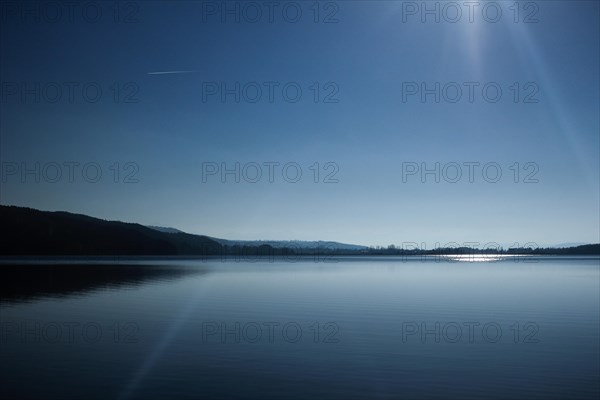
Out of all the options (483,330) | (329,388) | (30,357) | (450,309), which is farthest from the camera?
(450,309)

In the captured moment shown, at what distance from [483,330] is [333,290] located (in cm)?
3691

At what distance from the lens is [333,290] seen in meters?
72.6

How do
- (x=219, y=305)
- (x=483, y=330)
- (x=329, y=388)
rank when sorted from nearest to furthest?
(x=329, y=388), (x=483, y=330), (x=219, y=305)

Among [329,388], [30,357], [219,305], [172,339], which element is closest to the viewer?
[329,388]

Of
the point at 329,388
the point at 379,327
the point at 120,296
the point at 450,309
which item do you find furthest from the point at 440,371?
the point at 120,296

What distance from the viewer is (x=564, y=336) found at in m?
34.1

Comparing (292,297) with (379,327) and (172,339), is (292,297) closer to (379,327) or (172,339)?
(379,327)

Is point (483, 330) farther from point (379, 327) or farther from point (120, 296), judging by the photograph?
point (120, 296)

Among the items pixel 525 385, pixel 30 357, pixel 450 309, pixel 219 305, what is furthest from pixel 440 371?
pixel 219 305

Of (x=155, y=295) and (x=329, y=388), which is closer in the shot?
(x=329, y=388)

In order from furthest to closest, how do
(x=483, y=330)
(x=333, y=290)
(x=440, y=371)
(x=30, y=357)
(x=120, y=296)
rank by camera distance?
(x=333, y=290), (x=120, y=296), (x=483, y=330), (x=30, y=357), (x=440, y=371)

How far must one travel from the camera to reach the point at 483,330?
36.8m

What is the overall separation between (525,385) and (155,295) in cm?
4887

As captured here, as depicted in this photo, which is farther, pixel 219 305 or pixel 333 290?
pixel 333 290
